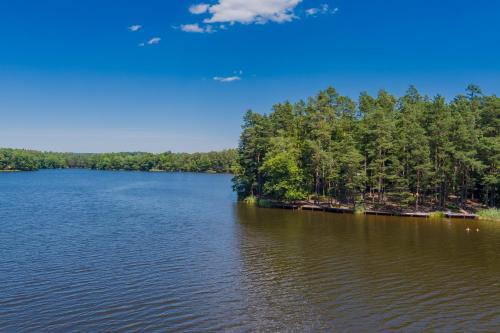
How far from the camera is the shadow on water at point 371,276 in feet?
68.9

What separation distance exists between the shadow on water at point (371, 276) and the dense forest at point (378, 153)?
1295cm

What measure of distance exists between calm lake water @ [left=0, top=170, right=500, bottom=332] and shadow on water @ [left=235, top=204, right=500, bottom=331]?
4.1 inches

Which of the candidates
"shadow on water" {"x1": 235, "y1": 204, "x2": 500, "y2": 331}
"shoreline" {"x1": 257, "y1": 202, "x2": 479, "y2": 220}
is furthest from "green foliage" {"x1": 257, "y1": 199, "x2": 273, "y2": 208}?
"shadow on water" {"x1": 235, "y1": 204, "x2": 500, "y2": 331}

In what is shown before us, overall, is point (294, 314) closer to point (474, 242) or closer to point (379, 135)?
point (474, 242)

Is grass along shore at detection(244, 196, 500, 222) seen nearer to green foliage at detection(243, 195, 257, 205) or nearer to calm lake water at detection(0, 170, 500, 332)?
green foliage at detection(243, 195, 257, 205)

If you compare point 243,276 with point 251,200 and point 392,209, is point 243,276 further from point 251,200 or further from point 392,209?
point 251,200

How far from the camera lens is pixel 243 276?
28.1 metres

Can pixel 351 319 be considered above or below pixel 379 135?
below

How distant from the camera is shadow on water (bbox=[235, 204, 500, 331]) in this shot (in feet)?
68.9

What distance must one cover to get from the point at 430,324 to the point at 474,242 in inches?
985

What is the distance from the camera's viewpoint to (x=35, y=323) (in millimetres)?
19375

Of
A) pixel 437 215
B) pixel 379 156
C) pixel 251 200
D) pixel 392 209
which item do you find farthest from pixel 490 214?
pixel 251 200

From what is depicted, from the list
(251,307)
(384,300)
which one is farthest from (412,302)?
(251,307)

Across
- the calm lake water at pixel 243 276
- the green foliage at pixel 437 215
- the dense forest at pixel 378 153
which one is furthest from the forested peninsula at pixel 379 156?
the calm lake water at pixel 243 276
